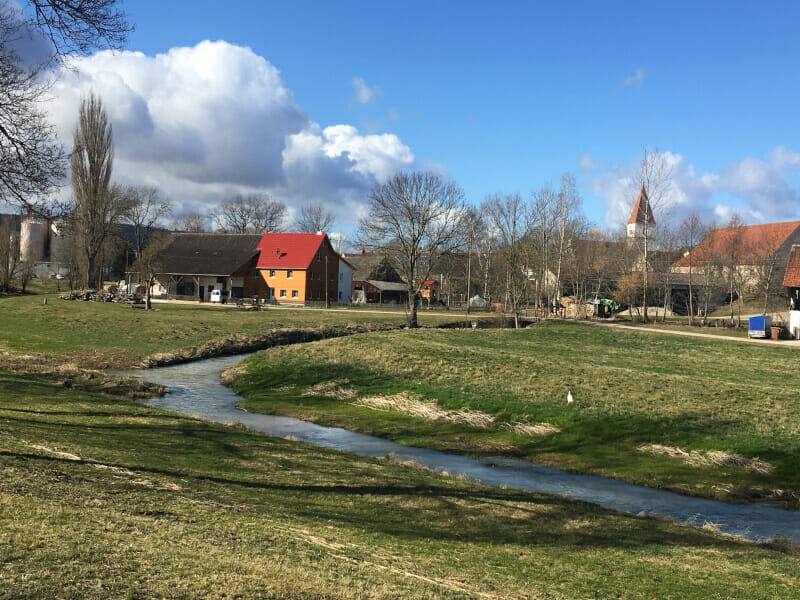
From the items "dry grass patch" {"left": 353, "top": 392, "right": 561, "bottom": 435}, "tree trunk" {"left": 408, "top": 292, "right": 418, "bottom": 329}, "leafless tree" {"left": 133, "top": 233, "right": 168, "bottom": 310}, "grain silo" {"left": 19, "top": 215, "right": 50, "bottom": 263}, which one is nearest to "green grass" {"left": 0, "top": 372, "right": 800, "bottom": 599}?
"dry grass patch" {"left": 353, "top": 392, "right": 561, "bottom": 435}

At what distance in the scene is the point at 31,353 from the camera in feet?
98.5

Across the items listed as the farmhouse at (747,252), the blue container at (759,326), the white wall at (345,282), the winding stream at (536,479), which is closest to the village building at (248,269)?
the white wall at (345,282)

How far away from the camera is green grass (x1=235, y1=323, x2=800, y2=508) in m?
16.5

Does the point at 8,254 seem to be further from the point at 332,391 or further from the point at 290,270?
the point at 332,391

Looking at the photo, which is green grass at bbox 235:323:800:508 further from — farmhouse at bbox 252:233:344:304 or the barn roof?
the barn roof

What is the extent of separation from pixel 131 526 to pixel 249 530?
4.23ft

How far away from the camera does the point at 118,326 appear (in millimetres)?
41062

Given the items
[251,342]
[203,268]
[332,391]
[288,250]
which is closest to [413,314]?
[251,342]

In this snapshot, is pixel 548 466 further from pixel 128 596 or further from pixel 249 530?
pixel 128 596

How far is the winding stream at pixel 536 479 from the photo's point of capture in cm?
1262

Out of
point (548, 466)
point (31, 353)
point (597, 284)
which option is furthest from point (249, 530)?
point (597, 284)

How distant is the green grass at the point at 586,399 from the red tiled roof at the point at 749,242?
105 ft

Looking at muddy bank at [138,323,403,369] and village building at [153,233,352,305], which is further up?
village building at [153,233,352,305]

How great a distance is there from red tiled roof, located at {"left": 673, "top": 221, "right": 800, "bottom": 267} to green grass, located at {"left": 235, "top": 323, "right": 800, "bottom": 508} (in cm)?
3209
